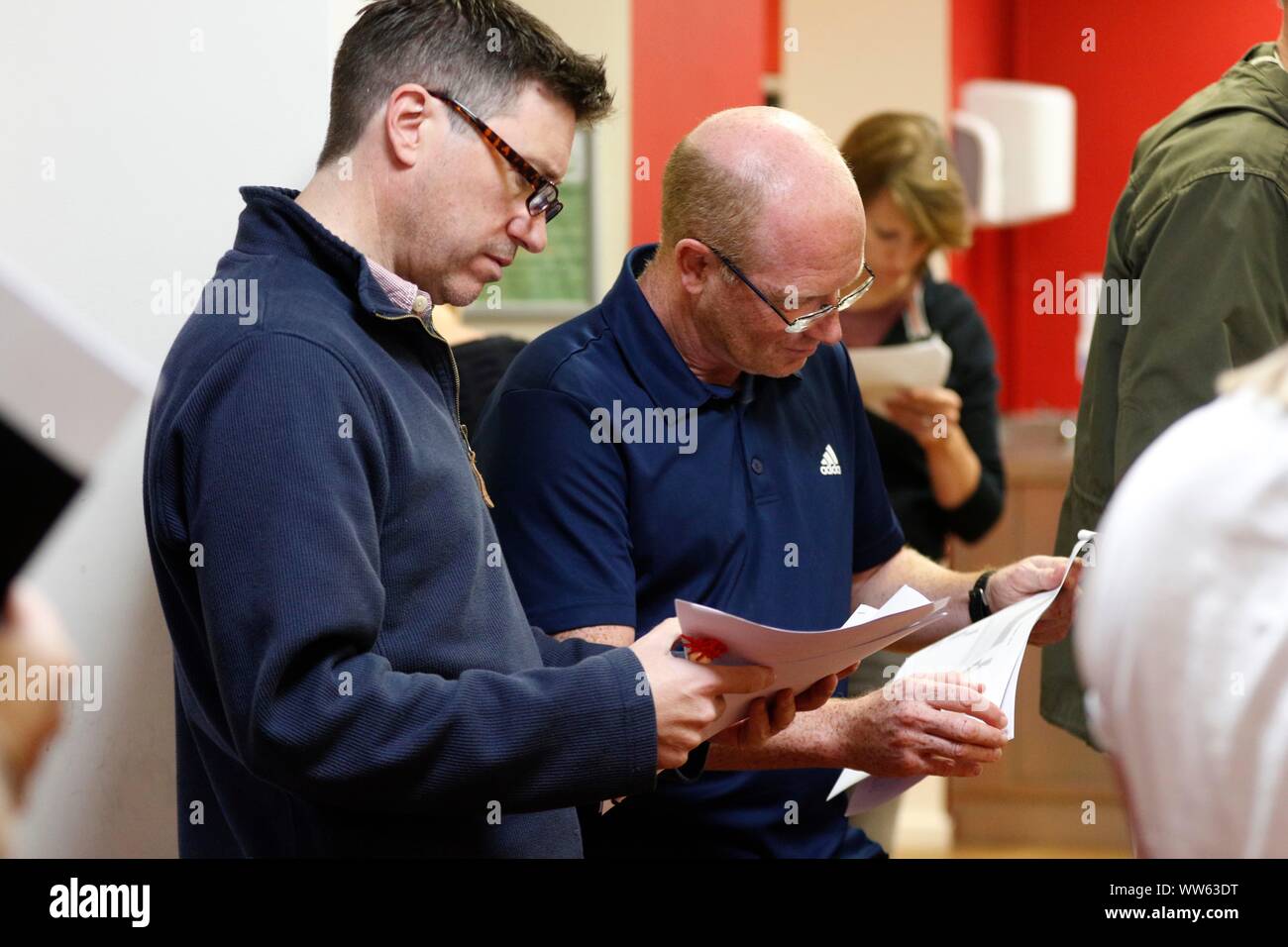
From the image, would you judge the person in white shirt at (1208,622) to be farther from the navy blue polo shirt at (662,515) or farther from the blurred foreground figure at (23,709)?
the navy blue polo shirt at (662,515)

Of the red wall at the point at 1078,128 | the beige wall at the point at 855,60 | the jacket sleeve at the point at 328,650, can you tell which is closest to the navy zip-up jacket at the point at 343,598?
the jacket sleeve at the point at 328,650

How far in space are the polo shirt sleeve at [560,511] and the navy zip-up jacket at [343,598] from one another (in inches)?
8.4

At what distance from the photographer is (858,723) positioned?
1.63 metres

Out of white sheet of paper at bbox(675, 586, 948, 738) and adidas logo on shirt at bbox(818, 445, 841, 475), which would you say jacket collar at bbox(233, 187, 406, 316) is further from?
adidas logo on shirt at bbox(818, 445, 841, 475)

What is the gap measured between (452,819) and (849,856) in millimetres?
664

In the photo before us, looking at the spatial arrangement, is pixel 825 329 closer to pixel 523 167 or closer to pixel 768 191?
pixel 768 191

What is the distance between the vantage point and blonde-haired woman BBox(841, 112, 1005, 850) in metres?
2.73

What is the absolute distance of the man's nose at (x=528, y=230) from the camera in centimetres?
146

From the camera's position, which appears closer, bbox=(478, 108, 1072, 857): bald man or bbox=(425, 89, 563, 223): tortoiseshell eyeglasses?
bbox=(425, 89, 563, 223): tortoiseshell eyeglasses

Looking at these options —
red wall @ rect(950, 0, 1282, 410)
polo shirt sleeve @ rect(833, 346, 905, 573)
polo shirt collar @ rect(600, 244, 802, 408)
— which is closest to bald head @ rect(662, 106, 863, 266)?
polo shirt collar @ rect(600, 244, 802, 408)

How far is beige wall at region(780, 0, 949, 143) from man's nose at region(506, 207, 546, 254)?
388 centimetres
